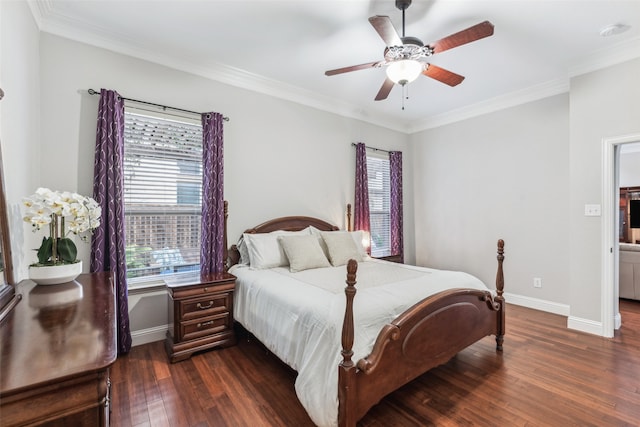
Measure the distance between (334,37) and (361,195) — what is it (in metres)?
2.27

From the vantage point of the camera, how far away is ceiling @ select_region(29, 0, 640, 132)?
2.32 m

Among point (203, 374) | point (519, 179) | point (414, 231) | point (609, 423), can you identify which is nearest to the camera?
point (609, 423)

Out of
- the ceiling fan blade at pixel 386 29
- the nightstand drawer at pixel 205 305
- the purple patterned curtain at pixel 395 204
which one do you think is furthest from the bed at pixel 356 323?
the purple patterned curtain at pixel 395 204

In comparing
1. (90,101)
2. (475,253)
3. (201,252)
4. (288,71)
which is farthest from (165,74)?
(475,253)

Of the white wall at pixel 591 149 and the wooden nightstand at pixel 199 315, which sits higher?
the white wall at pixel 591 149

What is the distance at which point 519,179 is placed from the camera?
404 cm

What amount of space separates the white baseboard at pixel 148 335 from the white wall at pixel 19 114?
1.15 metres

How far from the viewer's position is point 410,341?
1935 millimetres

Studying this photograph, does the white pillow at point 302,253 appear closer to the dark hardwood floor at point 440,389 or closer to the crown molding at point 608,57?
the dark hardwood floor at point 440,389

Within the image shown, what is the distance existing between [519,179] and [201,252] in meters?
4.14

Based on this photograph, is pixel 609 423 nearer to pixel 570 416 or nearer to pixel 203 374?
pixel 570 416

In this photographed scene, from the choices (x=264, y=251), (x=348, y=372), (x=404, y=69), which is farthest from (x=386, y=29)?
(x=264, y=251)

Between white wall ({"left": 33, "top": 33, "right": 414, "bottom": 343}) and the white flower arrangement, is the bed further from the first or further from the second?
the white flower arrangement

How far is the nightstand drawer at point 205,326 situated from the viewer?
2613mm
